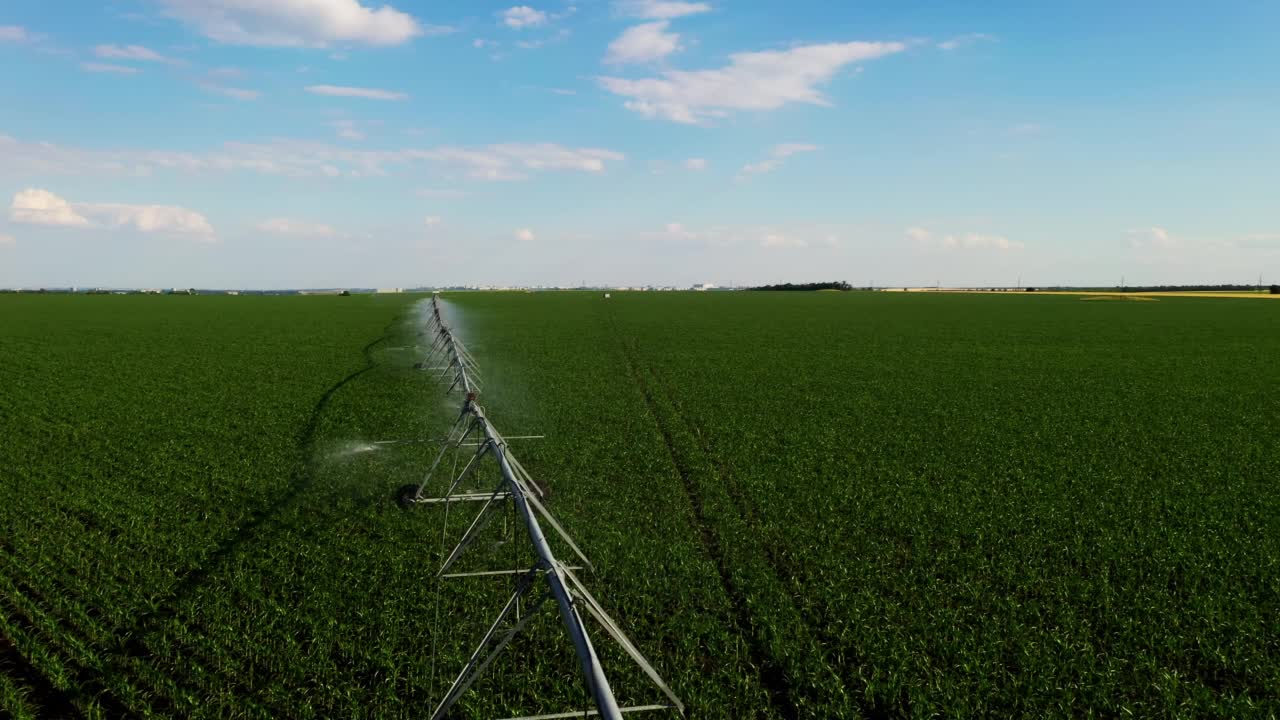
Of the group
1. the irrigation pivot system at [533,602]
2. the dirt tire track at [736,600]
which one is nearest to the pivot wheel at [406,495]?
the irrigation pivot system at [533,602]

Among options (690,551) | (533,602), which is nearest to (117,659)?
(533,602)

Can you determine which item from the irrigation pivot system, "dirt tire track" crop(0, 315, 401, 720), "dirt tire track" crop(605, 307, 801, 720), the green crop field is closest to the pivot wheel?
the irrigation pivot system

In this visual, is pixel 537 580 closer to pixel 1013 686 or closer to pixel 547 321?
pixel 1013 686

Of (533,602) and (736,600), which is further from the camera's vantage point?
(533,602)

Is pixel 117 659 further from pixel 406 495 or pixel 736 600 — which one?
pixel 736 600

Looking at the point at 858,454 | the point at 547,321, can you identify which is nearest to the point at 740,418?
the point at 858,454

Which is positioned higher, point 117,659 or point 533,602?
point 117,659

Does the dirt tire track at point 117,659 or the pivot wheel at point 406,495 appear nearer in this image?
the dirt tire track at point 117,659

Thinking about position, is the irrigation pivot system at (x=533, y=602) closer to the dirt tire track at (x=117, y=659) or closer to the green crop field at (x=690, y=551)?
the green crop field at (x=690, y=551)

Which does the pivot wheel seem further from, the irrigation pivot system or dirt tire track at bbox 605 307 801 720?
dirt tire track at bbox 605 307 801 720
